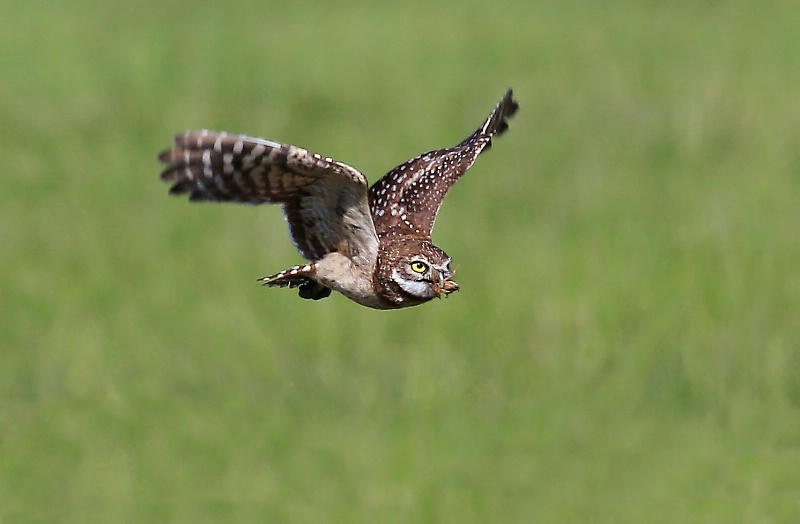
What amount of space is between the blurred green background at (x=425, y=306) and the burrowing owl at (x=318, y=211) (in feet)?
19.9

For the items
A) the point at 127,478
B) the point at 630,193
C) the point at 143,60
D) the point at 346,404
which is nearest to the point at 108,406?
the point at 127,478

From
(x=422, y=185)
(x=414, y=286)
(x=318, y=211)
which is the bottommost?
(x=414, y=286)

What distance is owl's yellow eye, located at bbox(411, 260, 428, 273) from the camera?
730 cm

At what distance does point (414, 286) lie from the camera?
7.29 meters

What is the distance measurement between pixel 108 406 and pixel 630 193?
19.1 feet

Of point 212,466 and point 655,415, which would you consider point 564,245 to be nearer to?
point 655,415

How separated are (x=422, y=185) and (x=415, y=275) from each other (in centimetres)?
151

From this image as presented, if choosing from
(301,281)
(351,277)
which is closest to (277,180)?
(351,277)

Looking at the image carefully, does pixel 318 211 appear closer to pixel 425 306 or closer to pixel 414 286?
pixel 414 286

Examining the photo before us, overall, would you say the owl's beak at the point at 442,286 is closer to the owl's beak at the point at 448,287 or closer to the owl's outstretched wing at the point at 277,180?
the owl's beak at the point at 448,287

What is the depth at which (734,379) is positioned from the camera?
15.1 metres

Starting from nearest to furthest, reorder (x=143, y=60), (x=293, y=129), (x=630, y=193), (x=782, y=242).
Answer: (x=782, y=242) < (x=630, y=193) < (x=293, y=129) < (x=143, y=60)

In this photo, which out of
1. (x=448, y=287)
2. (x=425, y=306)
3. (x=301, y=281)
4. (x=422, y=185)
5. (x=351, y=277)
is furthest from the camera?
(x=425, y=306)

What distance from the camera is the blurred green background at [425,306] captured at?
47.4ft
